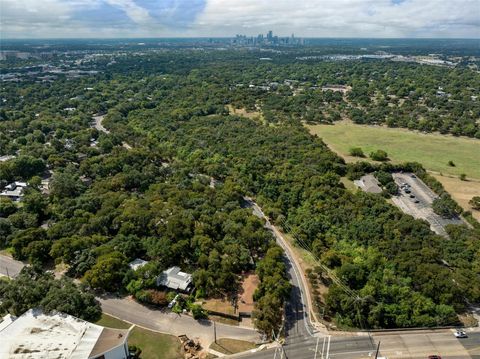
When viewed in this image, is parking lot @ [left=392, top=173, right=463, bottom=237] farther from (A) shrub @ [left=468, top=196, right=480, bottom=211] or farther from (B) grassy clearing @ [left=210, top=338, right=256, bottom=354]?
(B) grassy clearing @ [left=210, top=338, right=256, bottom=354]

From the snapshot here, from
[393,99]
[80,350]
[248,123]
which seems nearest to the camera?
[80,350]

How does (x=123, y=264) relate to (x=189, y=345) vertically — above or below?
above

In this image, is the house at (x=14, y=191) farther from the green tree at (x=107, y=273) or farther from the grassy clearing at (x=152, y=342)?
the grassy clearing at (x=152, y=342)

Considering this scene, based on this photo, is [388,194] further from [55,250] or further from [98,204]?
[55,250]

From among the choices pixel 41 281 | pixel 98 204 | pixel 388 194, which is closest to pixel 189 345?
pixel 41 281

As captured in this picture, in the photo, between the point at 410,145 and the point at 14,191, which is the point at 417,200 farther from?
the point at 14,191

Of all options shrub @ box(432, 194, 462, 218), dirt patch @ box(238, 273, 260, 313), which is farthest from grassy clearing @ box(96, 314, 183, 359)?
shrub @ box(432, 194, 462, 218)
